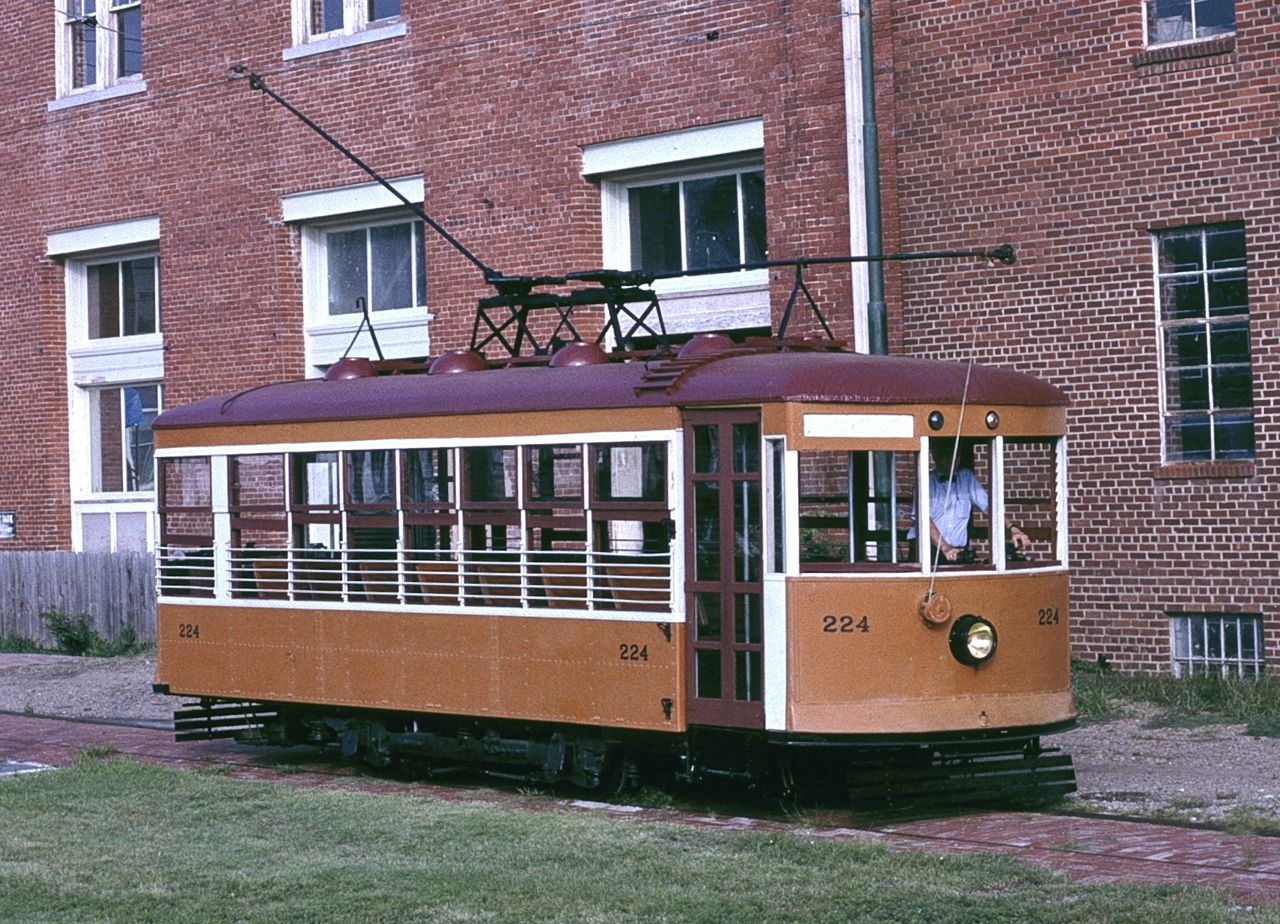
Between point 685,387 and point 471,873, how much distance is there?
12.2 feet

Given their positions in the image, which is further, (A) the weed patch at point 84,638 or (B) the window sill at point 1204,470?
(A) the weed patch at point 84,638

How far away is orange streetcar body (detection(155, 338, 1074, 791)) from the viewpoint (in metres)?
12.4

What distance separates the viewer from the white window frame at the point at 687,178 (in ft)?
67.2

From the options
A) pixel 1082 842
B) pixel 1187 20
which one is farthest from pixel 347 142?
pixel 1082 842

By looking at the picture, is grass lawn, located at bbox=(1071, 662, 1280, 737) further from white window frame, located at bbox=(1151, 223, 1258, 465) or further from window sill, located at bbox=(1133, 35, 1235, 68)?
window sill, located at bbox=(1133, 35, 1235, 68)

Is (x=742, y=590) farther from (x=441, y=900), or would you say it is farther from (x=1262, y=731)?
(x=1262, y=731)

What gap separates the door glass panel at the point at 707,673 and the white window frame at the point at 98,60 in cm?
1568

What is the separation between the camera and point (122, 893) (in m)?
10.0

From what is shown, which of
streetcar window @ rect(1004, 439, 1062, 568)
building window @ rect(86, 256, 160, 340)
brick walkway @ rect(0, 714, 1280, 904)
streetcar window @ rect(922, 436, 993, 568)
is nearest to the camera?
brick walkway @ rect(0, 714, 1280, 904)

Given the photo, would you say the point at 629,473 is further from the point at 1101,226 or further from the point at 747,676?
the point at 1101,226

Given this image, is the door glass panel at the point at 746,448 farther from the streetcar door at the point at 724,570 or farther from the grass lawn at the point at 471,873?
the grass lawn at the point at 471,873

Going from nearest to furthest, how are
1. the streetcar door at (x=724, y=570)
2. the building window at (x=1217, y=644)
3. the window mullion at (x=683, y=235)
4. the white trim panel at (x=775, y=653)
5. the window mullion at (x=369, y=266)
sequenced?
the white trim panel at (x=775, y=653) < the streetcar door at (x=724, y=570) < the building window at (x=1217, y=644) < the window mullion at (x=683, y=235) < the window mullion at (x=369, y=266)

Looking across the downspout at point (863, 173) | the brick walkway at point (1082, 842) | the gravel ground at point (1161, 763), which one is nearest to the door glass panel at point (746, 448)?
the brick walkway at point (1082, 842)

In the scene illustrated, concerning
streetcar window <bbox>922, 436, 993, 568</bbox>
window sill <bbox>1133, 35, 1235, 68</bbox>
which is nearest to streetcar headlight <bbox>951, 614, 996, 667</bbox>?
streetcar window <bbox>922, 436, 993, 568</bbox>
